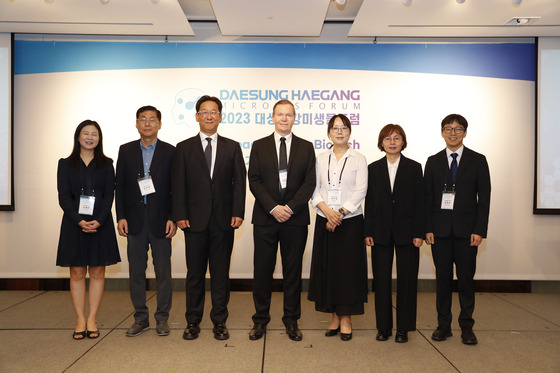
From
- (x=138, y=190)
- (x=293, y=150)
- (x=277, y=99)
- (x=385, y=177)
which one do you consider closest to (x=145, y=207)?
(x=138, y=190)

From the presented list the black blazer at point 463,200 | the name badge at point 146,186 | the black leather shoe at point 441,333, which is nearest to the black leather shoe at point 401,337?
the black leather shoe at point 441,333

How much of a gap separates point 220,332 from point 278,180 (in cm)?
130

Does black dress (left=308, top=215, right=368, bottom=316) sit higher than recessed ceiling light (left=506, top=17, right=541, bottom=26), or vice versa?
recessed ceiling light (left=506, top=17, right=541, bottom=26)

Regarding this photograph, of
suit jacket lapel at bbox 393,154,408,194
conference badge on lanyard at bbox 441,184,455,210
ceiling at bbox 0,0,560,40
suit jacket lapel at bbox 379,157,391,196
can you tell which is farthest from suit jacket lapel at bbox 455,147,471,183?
ceiling at bbox 0,0,560,40

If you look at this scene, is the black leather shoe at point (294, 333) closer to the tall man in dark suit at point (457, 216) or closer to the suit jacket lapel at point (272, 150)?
the tall man in dark suit at point (457, 216)

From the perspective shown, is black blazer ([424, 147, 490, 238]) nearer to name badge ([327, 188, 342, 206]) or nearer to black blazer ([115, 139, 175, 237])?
name badge ([327, 188, 342, 206])

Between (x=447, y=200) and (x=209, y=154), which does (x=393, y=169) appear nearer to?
(x=447, y=200)

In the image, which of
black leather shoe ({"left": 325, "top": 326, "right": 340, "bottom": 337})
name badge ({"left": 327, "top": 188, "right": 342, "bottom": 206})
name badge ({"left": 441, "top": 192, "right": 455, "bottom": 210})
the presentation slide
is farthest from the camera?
the presentation slide

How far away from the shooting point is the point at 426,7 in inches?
164

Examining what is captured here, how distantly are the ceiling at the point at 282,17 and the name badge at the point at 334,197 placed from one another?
2.02m

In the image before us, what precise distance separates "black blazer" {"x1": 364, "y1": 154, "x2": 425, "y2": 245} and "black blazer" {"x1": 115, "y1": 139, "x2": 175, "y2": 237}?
5.47 feet

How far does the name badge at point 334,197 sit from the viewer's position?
3191mm

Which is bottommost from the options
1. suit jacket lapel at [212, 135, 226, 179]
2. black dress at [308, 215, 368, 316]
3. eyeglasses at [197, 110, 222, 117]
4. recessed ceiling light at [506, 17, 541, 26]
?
black dress at [308, 215, 368, 316]

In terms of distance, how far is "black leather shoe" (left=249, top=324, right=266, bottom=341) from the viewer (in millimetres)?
3305
